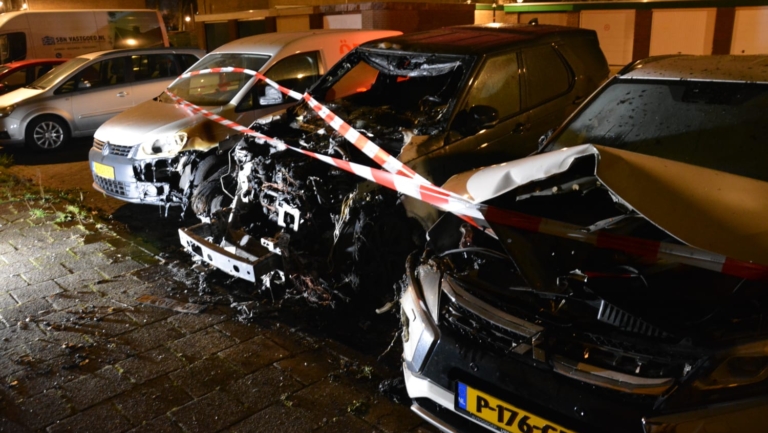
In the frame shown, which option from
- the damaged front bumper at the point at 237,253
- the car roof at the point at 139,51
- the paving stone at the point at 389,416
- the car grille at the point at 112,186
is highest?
the car roof at the point at 139,51

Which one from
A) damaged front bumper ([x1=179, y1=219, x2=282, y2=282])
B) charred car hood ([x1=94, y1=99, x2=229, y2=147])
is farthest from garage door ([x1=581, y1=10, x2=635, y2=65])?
damaged front bumper ([x1=179, y1=219, x2=282, y2=282])

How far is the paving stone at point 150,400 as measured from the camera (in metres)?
3.46

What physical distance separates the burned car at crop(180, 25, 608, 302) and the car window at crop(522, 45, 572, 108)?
11mm

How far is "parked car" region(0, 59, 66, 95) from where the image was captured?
11648 millimetres

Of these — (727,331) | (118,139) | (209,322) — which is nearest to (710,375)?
(727,331)

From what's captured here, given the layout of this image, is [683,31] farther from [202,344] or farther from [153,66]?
[202,344]

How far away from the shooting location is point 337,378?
147 inches

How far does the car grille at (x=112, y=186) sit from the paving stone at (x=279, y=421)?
12.9ft

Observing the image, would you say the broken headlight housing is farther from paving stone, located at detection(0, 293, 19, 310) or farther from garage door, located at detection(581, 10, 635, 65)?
garage door, located at detection(581, 10, 635, 65)

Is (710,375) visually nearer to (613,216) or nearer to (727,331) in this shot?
(727,331)

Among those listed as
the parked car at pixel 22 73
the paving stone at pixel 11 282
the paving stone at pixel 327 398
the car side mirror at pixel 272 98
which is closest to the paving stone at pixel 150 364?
the paving stone at pixel 327 398

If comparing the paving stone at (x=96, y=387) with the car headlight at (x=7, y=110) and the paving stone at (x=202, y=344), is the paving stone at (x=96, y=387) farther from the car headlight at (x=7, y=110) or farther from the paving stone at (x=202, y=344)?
the car headlight at (x=7, y=110)

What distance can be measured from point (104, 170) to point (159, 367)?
11.3ft

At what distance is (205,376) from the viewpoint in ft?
12.4
